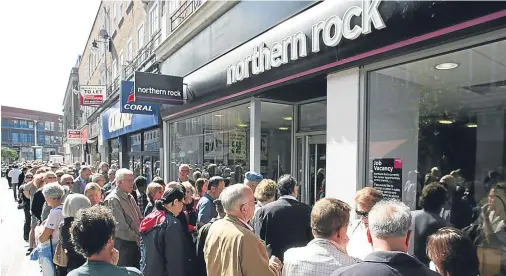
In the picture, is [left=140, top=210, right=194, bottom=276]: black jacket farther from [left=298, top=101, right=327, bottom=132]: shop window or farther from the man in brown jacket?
[left=298, top=101, right=327, bottom=132]: shop window

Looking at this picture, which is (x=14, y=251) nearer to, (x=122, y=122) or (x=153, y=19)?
(x=122, y=122)

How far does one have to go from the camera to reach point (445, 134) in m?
4.55

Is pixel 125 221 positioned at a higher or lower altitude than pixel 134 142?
lower

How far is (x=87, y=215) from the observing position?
6.97ft

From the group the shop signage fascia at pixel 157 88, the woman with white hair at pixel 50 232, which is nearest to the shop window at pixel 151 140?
the shop signage fascia at pixel 157 88

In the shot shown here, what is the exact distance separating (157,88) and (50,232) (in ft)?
17.1

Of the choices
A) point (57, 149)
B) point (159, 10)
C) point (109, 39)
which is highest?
point (109, 39)

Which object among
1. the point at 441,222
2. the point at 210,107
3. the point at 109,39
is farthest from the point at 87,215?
the point at 109,39

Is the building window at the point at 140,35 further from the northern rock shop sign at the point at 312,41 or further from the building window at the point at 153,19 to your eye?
the northern rock shop sign at the point at 312,41

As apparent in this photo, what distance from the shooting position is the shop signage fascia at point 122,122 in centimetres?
1150

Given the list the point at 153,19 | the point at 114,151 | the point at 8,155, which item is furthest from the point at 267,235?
the point at 8,155

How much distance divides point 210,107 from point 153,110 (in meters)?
3.35

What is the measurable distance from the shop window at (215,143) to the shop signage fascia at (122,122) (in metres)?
1.30

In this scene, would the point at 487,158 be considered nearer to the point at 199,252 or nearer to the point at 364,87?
the point at 364,87
